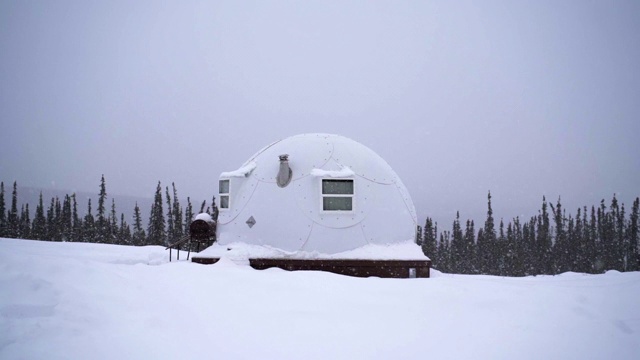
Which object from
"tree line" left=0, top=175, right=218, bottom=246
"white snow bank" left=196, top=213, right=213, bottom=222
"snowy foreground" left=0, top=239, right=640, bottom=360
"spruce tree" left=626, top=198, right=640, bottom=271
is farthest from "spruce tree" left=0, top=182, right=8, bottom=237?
"spruce tree" left=626, top=198, right=640, bottom=271

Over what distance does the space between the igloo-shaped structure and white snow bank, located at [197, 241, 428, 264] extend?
33 millimetres

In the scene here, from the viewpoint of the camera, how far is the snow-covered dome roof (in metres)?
13.7

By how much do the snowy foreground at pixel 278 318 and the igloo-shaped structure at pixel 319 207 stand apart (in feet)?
16.8

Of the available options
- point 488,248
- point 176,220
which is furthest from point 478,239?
point 176,220

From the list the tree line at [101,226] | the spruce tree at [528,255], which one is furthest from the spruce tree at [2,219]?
the spruce tree at [528,255]

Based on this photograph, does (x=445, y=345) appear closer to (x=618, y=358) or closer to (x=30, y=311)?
(x=618, y=358)

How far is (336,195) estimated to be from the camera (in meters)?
13.9

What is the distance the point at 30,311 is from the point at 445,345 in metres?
5.45

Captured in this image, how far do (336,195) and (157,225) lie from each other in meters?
44.9

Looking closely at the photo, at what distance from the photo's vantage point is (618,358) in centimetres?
588

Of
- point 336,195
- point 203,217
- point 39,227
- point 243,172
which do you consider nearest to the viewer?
point 336,195

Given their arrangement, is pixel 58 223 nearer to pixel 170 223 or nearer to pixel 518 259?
pixel 170 223

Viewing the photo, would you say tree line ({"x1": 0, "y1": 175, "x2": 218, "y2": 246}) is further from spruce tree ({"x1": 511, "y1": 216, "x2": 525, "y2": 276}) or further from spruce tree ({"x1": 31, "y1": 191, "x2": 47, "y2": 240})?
spruce tree ({"x1": 511, "y1": 216, "x2": 525, "y2": 276})

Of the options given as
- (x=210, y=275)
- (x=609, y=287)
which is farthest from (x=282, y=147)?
(x=609, y=287)
